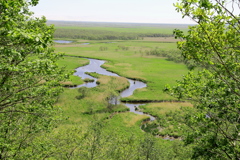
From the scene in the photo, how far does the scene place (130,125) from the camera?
36000mm

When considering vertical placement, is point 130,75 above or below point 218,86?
below

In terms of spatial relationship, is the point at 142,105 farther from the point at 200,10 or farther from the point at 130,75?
the point at 200,10

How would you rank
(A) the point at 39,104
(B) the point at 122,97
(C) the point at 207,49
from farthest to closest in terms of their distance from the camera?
(B) the point at 122,97, (A) the point at 39,104, (C) the point at 207,49

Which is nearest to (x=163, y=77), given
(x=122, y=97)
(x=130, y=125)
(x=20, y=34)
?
(x=122, y=97)

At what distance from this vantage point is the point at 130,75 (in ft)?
236

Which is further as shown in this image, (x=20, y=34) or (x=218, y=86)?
(x=218, y=86)

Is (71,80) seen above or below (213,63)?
below

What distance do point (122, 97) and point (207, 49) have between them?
41647mm

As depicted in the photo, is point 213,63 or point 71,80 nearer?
point 213,63

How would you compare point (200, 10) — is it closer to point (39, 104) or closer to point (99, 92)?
point (39, 104)

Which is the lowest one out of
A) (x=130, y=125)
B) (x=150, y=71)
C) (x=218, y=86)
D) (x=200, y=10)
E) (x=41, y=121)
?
(x=130, y=125)

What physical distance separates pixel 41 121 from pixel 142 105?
3576 centimetres

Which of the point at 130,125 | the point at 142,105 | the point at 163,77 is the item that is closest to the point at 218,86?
the point at 130,125

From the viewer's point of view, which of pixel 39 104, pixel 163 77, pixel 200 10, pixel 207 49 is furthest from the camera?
pixel 163 77
